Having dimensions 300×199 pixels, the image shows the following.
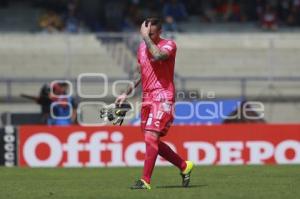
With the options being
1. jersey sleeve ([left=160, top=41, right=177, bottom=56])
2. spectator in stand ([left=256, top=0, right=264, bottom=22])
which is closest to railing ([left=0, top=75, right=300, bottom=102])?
spectator in stand ([left=256, top=0, right=264, bottom=22])

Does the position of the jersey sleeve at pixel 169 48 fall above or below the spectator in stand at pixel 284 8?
above

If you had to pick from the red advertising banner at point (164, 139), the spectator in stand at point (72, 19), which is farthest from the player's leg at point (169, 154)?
the spectator in stand at point (72, 19)

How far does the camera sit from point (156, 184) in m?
12.5

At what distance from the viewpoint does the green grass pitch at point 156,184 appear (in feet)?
35.5

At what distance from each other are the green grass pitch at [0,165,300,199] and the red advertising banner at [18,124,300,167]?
3025 mm

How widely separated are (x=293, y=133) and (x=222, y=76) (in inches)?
290

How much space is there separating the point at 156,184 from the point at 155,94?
56.9 inches

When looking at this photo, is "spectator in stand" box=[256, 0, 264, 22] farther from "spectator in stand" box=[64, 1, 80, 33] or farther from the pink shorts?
the pink shorts

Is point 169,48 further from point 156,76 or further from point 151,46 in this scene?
point 156,76

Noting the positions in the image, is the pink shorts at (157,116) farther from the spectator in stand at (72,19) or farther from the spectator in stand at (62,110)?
the spectator in stand at (72,19)

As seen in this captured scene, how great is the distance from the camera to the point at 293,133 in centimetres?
1933

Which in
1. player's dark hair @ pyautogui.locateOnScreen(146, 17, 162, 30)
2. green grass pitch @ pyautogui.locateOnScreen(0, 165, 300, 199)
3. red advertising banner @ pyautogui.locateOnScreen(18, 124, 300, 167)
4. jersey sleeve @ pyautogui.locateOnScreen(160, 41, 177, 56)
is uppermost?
player's dark hair @ pyautogui.locateOnScreen(146, 17, 162, 30)

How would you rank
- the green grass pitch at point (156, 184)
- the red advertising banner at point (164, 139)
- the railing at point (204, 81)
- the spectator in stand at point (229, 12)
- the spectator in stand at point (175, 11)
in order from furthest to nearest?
the spectator in stand at point (229, 12) → the spectator in stand at point (175, 11) → the railing at point (204, 81) → the red advertising banner at point (164, 139) → the green grass pitch at point (156, 184)

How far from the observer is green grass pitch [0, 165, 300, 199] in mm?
10820
